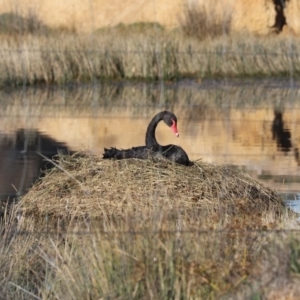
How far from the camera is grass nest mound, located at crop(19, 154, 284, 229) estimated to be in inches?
372

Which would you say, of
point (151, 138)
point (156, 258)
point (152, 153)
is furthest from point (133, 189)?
point (156, 258)

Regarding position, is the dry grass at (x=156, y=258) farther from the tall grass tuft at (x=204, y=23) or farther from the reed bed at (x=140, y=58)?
the tall grass tuft at (x=204, y=23)

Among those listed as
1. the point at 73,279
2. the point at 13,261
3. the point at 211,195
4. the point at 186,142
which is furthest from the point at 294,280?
the point at 186,142

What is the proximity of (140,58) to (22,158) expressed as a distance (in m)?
11.9

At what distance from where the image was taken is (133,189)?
976 centimetres

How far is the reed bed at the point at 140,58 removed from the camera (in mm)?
25250

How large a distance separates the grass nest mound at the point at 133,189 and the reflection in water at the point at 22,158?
104 centimetres

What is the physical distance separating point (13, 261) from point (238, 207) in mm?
1653

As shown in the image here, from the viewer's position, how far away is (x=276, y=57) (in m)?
26.4

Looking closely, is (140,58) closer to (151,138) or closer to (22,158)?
(22,158)

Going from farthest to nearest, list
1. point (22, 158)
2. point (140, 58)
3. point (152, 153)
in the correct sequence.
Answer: point (140, 58) → point (22, 158) → point (152, 153)

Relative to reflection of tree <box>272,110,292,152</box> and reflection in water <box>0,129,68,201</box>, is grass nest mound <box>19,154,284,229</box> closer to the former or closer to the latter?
reflection in water <box>0,129,68,201</box>

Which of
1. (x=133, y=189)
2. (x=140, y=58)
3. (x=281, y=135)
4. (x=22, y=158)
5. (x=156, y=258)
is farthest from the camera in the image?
(x=140, y=58)

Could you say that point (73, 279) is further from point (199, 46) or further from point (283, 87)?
point (199, 46)
